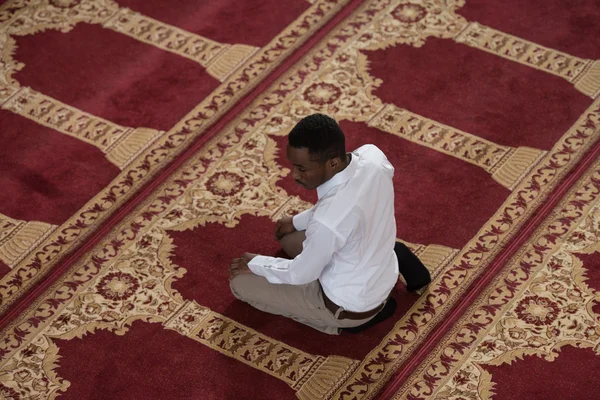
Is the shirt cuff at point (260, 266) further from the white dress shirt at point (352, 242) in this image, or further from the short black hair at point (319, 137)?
the short black hair at point (319, 137)

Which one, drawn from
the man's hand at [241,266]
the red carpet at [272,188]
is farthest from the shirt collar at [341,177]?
the red carpet at [272,188]

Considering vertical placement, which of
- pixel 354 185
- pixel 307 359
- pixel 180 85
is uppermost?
pixel 354 185

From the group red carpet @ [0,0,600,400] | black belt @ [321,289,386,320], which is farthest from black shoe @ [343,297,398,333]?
black belt @ [321,289,386,320]

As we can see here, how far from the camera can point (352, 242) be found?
316cm

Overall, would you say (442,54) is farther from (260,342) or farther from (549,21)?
(260,342)

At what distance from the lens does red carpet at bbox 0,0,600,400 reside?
140 inches

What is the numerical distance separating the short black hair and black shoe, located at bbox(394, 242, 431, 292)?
2.63 ft

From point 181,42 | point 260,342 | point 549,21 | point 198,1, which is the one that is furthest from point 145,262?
point 549,21

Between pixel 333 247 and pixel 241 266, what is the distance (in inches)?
22.7

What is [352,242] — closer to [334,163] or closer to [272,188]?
Result: [334,163]

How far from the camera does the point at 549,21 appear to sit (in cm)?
508

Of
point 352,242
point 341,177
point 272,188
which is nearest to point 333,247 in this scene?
point 352,242

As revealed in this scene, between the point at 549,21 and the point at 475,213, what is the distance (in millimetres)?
1588

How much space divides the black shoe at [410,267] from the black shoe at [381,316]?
0.12m
